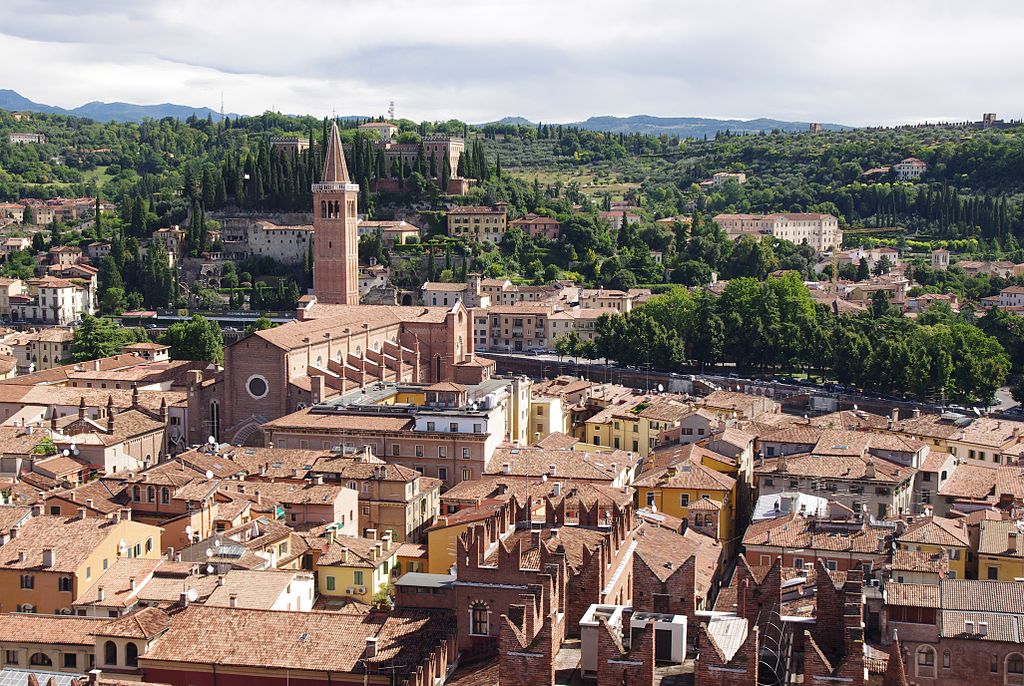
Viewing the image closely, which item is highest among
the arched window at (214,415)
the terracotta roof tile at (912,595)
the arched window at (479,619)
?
the arched window at (479,619)

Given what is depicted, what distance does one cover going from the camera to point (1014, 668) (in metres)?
21.4

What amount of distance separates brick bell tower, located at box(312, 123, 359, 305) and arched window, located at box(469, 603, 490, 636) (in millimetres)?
50121

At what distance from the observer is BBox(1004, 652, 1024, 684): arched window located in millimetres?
21266

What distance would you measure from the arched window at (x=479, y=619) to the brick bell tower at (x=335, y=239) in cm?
5012

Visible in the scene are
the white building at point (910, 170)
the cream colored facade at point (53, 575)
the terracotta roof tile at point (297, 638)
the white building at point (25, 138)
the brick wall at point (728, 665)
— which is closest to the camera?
the brick wall at point (728, 665)

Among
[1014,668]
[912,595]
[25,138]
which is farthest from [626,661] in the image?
[25,138]

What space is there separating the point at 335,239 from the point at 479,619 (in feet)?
168

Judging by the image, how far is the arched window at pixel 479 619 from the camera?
795 inches

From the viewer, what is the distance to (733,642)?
1692 centimetres

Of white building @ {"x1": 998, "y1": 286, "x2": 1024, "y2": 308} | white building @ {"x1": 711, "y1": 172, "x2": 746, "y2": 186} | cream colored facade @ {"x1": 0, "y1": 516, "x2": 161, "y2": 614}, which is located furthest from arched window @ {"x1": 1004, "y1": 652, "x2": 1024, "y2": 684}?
white building @ {"x1": 711, "y1": 172, "x2": 746, "y2": 186}

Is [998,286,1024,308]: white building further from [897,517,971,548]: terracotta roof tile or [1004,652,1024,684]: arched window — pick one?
[1004,652,1024,684]: arched window

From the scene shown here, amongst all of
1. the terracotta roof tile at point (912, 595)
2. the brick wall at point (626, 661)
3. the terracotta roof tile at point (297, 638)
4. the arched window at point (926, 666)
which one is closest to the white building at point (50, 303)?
the terracotta roof tile at point (297, 638)

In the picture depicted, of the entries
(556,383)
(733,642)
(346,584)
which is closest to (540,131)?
(556,383)

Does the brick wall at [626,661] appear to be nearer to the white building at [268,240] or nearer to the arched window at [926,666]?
the arched window at [926,666]
